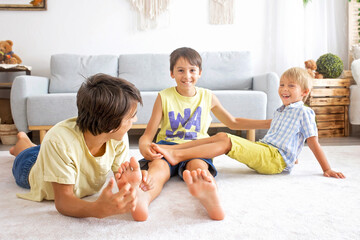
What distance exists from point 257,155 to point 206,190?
579 millimetres

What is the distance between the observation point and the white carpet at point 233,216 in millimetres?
916

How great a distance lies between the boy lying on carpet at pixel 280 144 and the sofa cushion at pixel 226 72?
1.54 meters

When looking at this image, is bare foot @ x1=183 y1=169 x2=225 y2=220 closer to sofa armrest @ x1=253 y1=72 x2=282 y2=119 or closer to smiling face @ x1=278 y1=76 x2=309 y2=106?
smiling face @ x1=278 y1=76 x2=309 y2=106

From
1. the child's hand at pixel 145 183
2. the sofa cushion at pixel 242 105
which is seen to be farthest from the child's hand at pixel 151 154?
the sofa cushion at pixel 242 105

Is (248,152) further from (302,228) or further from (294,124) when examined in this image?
(302,228)

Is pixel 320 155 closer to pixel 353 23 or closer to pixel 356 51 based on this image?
pixel 356 51

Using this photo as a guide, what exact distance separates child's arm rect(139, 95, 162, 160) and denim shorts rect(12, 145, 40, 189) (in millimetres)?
460

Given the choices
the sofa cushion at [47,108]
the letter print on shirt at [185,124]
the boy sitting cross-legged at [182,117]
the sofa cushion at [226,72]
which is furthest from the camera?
the sofa cushion at [226,72]

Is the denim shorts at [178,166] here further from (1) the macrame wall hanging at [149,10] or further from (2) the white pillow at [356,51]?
(2) the white pillow at [356,51]

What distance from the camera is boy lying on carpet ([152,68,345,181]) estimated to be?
57.7 inches

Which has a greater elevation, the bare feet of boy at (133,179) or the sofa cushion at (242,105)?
the sofa cushion at (242,105)

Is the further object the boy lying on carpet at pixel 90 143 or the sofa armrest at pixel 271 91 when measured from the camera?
the sofa armrest at pixel 271 91

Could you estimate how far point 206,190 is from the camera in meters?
1.02

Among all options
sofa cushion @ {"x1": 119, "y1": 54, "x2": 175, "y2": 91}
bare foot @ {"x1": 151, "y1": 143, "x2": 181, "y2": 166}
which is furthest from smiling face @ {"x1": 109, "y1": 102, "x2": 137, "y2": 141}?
sofa cushion @ {"x1": 119, "y1": 54, "x2": 175, "y2": 91}
